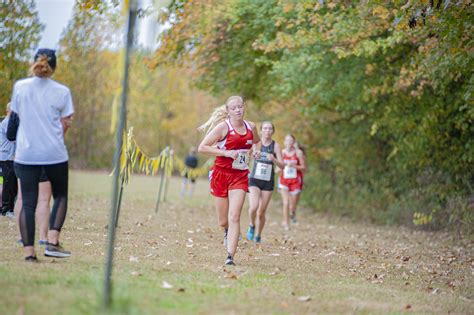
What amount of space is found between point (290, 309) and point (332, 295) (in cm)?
115

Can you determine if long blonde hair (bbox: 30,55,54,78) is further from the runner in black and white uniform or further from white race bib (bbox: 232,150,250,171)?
the runner in black and white uniform

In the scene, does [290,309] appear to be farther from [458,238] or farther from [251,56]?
[251,56]

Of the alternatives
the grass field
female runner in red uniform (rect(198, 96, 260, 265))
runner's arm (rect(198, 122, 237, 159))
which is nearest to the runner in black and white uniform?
the grass field

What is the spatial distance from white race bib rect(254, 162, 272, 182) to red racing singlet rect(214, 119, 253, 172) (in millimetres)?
3424

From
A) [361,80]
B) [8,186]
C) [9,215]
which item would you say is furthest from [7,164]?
[361,80]

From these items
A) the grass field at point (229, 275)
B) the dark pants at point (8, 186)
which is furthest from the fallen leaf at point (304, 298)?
the dark pants at point (8, 186)

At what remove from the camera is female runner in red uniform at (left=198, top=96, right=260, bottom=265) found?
29.6ft

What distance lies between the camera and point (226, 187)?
9.35 metres

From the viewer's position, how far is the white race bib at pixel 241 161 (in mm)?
9195

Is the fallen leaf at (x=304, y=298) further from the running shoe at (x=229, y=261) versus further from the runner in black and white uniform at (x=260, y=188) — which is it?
the runner in black and white uniform at (x=260, y=188)

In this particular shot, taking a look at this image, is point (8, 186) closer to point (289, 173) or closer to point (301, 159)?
point (289, 173)

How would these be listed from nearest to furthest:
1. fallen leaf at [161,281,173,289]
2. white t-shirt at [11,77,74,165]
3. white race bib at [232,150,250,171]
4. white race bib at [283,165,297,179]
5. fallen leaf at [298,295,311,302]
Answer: fallen leaf at [161,281,173,289], fallen leaf at [298,295,311,302], white t-shirt at [11,77,74,165], white race bib at [232,150,250,171], white race bib at [283,165,297,179]

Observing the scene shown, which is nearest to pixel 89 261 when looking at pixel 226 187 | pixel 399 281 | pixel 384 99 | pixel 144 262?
pixel 144 262

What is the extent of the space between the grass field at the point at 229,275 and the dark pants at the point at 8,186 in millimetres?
250
